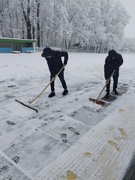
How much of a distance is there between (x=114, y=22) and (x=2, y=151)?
41.9 m

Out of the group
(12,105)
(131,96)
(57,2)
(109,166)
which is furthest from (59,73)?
(57,2)

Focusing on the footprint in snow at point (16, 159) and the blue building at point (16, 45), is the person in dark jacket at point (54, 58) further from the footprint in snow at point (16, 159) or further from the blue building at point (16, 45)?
the blue building at point (16, 45)

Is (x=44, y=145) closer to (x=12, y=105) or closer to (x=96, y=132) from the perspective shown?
(x=96, y=132)

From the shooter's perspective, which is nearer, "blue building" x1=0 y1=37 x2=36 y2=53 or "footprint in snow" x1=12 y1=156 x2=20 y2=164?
"footprint in snow" x1=12 y1=156 x2=20 y2=164

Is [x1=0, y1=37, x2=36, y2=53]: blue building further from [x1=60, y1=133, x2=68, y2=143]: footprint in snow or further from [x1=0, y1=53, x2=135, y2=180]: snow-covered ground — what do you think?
[x1=60, y1=133, x2=68, y2=143]: footprint in snow

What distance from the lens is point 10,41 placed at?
22469mm

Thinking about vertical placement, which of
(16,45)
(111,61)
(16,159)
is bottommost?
(16,159)

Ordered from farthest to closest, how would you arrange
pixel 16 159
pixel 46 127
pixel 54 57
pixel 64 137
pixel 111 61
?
pixel 111 61 < pixel 54 57 < pixel 46 127 < pixel 64 137 < pixel 16 159

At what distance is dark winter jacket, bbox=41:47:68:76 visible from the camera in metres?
5.01

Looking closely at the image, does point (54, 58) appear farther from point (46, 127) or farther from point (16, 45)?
point (16, 45)

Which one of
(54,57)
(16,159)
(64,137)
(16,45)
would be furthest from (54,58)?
(16,45)

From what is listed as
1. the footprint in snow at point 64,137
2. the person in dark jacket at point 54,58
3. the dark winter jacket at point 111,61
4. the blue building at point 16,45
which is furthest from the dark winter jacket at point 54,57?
the blue building at point 16,45

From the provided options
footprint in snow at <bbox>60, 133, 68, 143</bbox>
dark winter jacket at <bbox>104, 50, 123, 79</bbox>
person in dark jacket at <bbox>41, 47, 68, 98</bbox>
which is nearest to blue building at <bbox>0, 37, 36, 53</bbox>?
person in dark jacket at <bbox>41, 47, 68, 98</bbox>

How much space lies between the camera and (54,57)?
5137 millimetres
